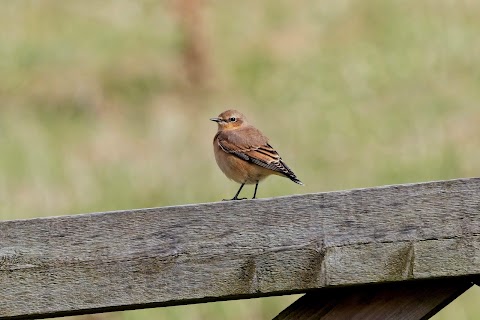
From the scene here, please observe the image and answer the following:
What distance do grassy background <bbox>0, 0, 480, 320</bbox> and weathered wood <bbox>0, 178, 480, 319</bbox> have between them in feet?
12.8

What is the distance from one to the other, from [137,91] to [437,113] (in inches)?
136

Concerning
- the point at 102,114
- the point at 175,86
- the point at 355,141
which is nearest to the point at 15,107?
the point at 102,114

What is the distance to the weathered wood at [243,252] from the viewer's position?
2357 millimetres

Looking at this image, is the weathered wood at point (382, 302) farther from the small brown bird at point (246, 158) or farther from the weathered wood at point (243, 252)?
the small brown bird at point (246, 158)

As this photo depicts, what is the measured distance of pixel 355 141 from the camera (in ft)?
31.2

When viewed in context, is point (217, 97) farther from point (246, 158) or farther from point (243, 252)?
point (243, 252)

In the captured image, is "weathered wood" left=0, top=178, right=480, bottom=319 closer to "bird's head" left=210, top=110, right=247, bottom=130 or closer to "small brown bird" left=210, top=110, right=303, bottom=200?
"small brown bird" left=210, top=110, right=303, bottom=200

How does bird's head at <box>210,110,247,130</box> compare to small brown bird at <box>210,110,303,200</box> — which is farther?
bird's head at <box>210,110,247,130</box>

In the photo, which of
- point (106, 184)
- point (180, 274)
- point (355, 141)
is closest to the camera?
point (180, 274)

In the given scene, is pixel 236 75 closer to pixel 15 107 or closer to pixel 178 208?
pixel 15 107

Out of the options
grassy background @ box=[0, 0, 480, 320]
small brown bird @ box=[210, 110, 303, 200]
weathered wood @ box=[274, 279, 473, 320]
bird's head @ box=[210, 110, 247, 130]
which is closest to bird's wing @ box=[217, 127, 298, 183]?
small brown bird @ box=[210, 110, 303, 200]

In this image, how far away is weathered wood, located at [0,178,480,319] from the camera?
7.73 feet

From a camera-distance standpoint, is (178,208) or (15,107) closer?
(178,208)

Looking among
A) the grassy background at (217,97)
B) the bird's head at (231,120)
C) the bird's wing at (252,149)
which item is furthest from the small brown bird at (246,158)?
the grassy background at (217,97)
